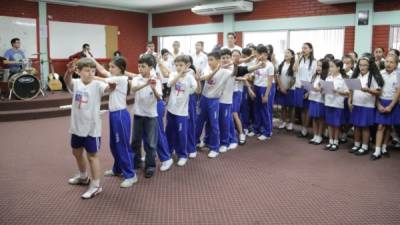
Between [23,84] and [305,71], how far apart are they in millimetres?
5644

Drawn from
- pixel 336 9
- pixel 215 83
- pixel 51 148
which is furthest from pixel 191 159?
pixel 336 9

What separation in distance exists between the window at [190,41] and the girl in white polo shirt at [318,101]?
18.6ft

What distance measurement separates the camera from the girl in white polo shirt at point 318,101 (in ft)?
16.8

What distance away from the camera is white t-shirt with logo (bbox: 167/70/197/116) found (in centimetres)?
390

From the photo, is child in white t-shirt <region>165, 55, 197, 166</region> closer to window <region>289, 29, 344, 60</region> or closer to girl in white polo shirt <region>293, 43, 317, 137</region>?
girl in white polo shirt <region>293, 43, 317, 137</region>

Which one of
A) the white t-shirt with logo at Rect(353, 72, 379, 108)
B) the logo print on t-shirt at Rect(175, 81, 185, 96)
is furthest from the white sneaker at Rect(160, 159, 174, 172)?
the white t-shirt with logo at Rect(353, 72, 379, 108)

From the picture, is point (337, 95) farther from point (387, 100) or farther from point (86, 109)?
point (86, 109)

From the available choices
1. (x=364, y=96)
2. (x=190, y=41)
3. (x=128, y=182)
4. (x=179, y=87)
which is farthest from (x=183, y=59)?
(x=190, y=41)

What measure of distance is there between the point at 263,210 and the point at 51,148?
3.15 m

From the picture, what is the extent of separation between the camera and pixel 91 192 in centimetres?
317

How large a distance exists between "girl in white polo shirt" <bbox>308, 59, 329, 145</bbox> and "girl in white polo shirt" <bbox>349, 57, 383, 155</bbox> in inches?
18.3

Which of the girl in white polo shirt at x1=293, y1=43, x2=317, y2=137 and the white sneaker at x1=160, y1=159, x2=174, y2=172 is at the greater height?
the girl in white polo shirt at x1=293, y1=43, x2=317, y2=137

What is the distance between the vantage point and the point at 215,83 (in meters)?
4.31

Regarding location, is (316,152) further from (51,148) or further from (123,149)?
(51,148)
